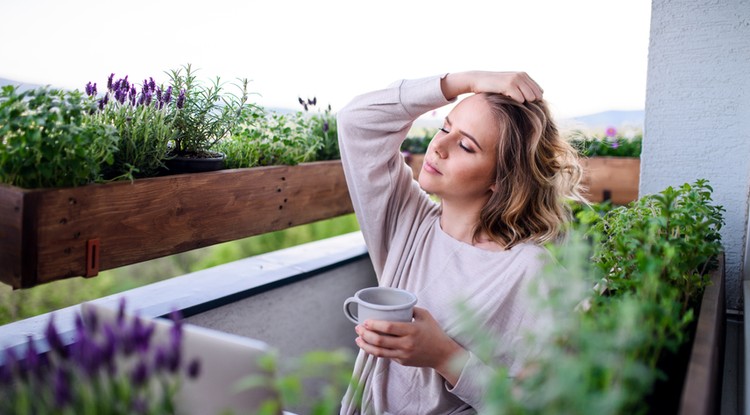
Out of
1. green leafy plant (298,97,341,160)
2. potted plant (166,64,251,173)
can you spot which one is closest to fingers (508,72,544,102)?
potted plant (166,64,251,173)

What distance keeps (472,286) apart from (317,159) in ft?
3.84

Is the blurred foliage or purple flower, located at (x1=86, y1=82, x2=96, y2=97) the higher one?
purple flower, located at (x1=86, y1=82, x2=96, y2=97)

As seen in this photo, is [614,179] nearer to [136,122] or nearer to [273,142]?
[273,142]

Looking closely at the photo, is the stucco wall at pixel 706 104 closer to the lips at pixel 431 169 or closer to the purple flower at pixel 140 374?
the lips at pixel 431 169

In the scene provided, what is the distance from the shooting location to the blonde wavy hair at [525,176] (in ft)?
5.17

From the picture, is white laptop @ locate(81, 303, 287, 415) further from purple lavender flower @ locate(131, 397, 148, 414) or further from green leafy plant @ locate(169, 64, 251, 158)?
green leafy plant @ locate(169, 64, 251, 158)

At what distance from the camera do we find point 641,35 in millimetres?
3293

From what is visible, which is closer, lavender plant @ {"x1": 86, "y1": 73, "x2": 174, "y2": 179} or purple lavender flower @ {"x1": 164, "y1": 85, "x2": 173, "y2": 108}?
lavender plant @ {"x1": 86, "y1": 73, "x2": 174, "y2": 179}

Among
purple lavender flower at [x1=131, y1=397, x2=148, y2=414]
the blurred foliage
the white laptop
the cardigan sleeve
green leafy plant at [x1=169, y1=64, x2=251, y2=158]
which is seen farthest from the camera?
the blurred foliage

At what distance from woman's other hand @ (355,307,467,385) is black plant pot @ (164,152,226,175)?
0.86 m

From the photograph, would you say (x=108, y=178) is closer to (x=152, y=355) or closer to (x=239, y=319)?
(x=239, y=319)

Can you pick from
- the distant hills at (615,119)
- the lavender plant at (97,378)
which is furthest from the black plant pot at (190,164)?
the distant hills at (615,119)

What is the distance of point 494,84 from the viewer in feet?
5.02

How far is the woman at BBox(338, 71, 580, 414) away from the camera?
1.51m
